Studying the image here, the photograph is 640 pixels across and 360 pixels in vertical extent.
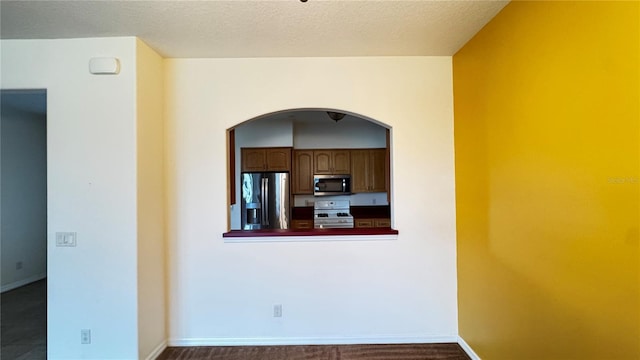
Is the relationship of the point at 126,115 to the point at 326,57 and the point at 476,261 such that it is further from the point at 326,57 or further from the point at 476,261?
the point at 476,261

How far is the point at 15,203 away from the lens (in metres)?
4.10

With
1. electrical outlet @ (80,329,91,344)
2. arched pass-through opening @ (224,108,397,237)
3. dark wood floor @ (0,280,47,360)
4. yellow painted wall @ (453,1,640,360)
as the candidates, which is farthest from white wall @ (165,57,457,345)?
arched pass-through opening @ (224,108,397,237)

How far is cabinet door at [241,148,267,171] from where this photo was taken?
4949 millimetres

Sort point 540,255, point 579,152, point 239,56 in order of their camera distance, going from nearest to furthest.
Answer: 1. point 579,152
2. point 540,255
3. point 239,56

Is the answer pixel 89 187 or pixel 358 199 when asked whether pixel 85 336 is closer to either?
pixel 89 187

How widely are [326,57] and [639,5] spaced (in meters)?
1.92

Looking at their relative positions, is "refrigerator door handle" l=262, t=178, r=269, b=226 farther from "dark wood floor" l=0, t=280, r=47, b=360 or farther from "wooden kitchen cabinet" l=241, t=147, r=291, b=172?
"dark wood floor" l=0, t=280, r=47, b=360

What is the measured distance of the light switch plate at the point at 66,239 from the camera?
2150 mm

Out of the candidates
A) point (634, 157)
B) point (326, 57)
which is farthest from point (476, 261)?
point (326, 57)

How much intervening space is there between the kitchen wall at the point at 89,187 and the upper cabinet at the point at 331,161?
3311 millimetres

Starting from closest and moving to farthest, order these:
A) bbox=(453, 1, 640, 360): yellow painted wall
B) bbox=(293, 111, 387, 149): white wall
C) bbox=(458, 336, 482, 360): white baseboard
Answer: bbox=(453, 1, 640, 360): yellow painted wall
bbox=(458, 336, 482, 360): white baseboard
bbox=(293, 111, 387, 149): white wall

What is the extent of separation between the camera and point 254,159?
4.96 metres

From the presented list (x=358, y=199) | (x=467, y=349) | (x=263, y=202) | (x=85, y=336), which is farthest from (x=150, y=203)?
(x=358, y=199)

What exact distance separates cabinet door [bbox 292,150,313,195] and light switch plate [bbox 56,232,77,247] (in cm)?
332
